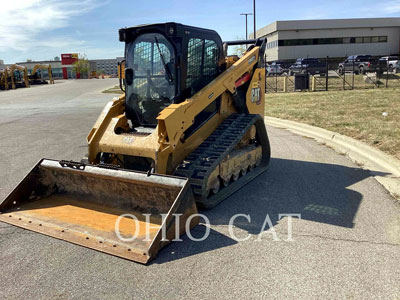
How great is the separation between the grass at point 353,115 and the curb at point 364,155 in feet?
0.81

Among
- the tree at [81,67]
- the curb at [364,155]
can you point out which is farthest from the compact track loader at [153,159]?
the tree at [81,67]

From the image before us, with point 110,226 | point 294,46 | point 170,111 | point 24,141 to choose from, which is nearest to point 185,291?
point 110,226

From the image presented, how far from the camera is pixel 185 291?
129 inches

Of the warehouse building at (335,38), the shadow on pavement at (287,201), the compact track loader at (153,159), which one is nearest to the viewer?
the shadow on pavement at (287,201)

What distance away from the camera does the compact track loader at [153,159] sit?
4.36m

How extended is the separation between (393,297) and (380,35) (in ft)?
224

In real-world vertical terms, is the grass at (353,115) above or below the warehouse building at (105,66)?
below

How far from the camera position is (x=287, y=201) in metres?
5.40

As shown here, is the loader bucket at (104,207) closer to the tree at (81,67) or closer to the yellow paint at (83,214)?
the yellow paint at (83,214)

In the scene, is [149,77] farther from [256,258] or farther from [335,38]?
[335,38]

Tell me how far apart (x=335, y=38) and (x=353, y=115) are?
2175 inches

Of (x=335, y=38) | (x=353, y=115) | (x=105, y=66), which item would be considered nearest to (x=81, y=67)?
(x=105, y=66)

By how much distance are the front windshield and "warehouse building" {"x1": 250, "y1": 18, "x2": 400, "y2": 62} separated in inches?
2296

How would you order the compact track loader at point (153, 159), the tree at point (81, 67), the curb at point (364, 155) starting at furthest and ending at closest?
1. the tree at point (81, 67)
2. the curb at point (364, 155)
3. the compact track loader at point (153, 159)
